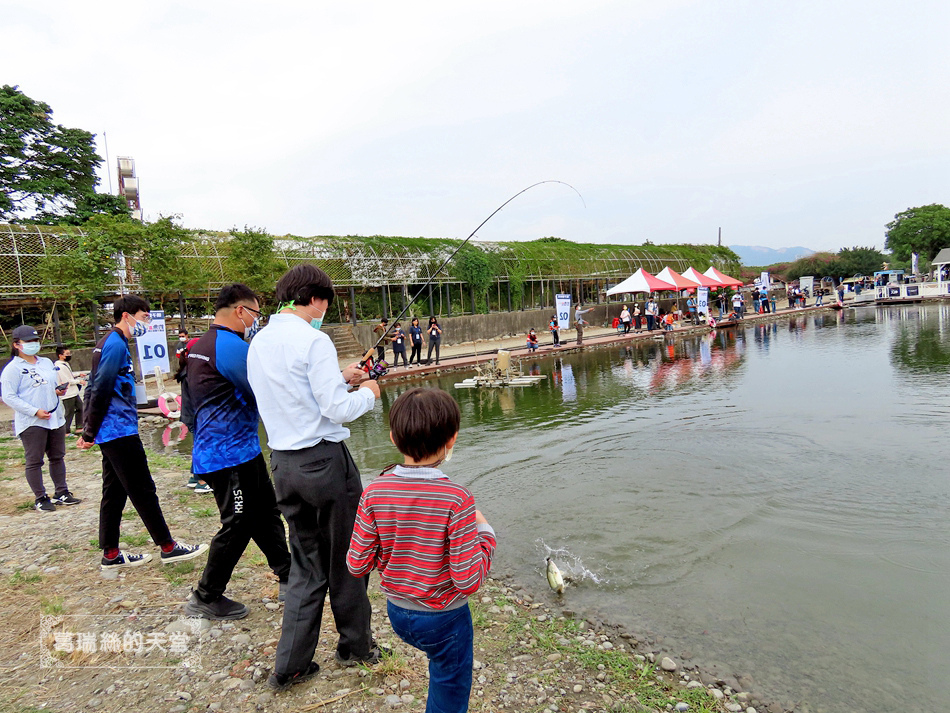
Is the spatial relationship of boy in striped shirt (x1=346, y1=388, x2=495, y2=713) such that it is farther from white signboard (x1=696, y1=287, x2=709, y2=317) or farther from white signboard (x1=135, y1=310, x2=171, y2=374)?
white signboard (x1=696, y1=287, x2=709, y2=317)

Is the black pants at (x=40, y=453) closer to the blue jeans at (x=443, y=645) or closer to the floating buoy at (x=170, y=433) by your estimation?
the floating buoy at (x=170, y=433)

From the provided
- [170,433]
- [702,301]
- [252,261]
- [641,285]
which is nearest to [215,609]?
[170,433]

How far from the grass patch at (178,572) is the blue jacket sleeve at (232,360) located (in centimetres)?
173

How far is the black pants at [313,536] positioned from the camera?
260 cm

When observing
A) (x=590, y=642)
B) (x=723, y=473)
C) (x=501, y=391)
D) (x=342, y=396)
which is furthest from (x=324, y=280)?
(x=501, y=391)

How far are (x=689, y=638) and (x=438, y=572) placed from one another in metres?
2.64

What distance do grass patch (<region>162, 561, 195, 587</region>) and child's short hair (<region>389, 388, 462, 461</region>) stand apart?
9.31ft

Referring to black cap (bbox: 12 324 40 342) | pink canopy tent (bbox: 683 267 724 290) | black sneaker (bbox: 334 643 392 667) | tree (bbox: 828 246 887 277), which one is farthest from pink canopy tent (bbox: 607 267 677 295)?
tree (bbox: 828 246 887 277)

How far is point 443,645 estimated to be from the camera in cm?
203

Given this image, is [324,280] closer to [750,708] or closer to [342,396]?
[342,396]

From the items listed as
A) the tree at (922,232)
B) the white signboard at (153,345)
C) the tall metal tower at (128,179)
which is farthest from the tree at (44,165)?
the tree at (922,232)

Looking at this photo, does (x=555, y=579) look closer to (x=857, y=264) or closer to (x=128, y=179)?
(x=128, y=179)

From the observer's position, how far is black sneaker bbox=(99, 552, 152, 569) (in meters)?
4.12

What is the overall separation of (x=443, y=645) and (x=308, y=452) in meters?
1.03
